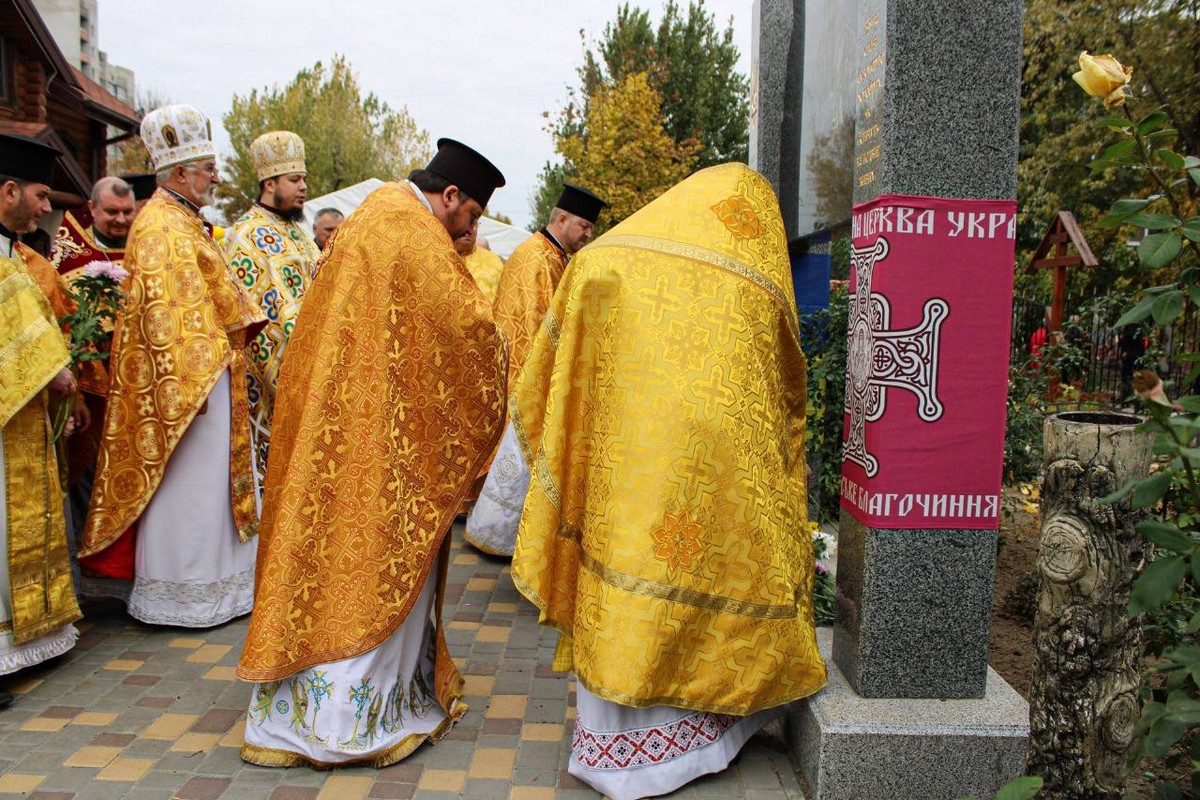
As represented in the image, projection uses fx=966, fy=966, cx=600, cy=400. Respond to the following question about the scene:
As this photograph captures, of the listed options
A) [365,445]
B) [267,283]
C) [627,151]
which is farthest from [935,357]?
[627,151]

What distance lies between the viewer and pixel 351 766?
324cm

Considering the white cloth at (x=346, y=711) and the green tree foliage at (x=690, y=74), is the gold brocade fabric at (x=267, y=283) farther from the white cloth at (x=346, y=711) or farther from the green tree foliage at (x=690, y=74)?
the green tree foliage at (x=690, y=74)

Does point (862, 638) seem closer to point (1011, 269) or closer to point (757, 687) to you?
point (757, 687)

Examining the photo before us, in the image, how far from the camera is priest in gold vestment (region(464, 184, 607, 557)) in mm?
5641

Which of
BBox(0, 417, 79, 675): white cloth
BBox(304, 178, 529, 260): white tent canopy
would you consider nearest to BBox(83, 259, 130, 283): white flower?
BBox(0, 417, 79, 675): white cloth

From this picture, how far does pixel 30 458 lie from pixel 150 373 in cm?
69

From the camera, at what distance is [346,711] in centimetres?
317

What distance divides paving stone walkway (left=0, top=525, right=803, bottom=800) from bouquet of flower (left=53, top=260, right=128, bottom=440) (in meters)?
1.11

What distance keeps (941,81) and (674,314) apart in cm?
108

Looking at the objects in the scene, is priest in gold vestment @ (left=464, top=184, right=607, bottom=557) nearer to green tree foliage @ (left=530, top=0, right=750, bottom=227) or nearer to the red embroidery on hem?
the red embroidery on hem

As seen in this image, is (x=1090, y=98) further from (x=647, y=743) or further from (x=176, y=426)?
(x=647, y=743)

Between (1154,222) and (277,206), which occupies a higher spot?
(277,206)

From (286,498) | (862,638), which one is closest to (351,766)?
(286,498)

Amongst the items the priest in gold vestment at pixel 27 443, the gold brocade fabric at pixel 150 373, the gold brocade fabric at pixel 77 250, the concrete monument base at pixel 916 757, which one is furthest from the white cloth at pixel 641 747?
the gold brocade fabric at pixel 77 250
